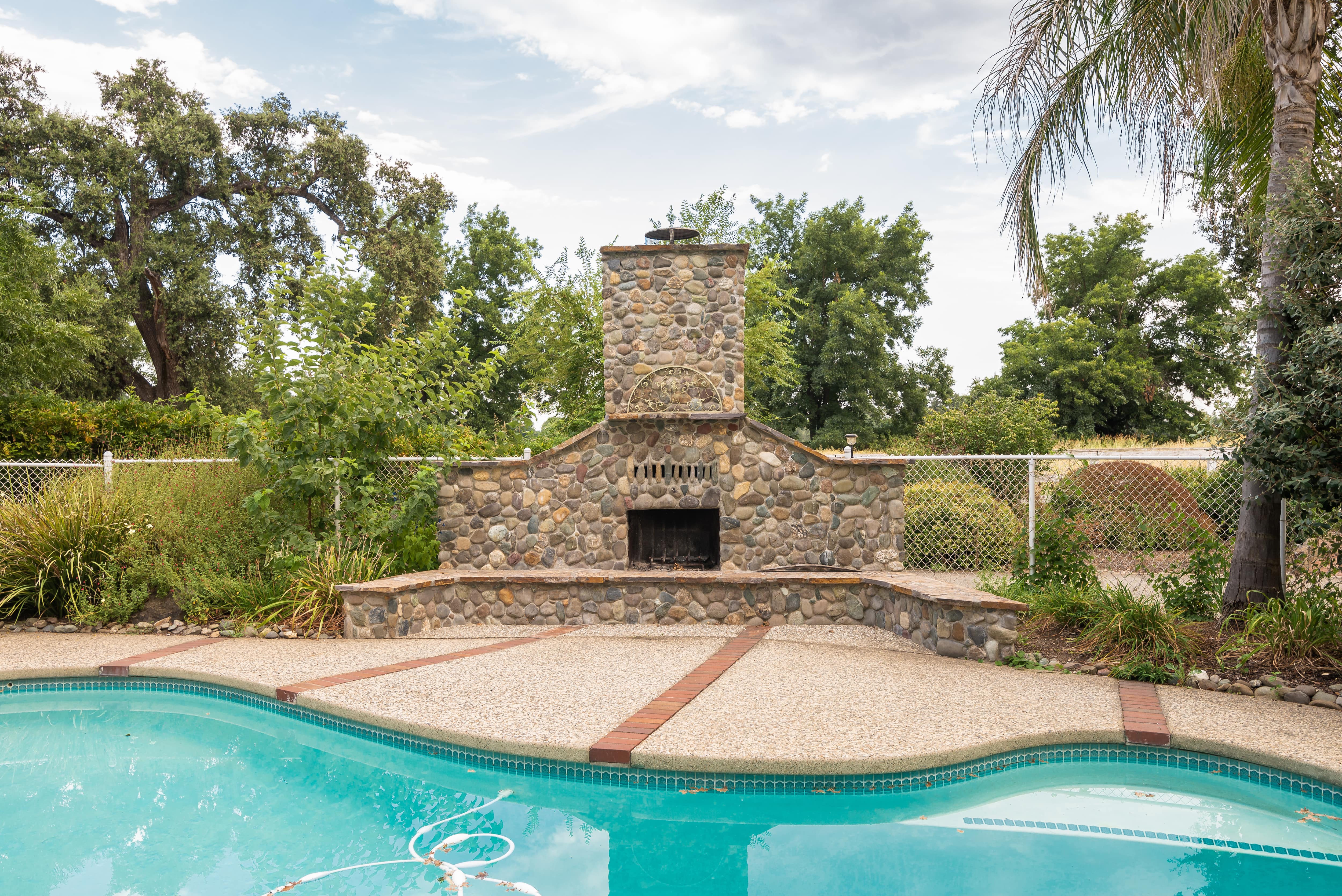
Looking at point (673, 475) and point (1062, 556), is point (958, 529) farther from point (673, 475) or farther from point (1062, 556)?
point (673, 475)

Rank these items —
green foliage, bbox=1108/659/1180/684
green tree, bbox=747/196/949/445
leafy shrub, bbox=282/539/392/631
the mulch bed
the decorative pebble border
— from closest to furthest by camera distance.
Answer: the decorative pebble border
the mulch bed
green foliage, bbox=1108/659/1180/684
leafy shrub, bbox=282/539/392/631
green tree, bbox=747/196/949/445

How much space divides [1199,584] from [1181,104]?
4125 millimetres

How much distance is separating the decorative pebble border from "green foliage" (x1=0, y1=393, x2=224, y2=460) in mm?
9965

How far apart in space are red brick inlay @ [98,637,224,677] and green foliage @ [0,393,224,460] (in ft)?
13.1

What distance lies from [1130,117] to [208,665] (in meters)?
8.92

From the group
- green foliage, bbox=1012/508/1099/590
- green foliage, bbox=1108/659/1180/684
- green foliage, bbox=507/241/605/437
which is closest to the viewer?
green foliage, bbox=1108/659/1180/684

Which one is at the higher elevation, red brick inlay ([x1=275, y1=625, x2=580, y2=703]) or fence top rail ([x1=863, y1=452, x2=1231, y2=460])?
fence top rail ([x1=863, y1=452, x2=1231, y2=460])

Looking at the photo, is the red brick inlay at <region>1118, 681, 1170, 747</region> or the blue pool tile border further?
the red brick inlay at <region>1118, 681, 1170, 747</region>

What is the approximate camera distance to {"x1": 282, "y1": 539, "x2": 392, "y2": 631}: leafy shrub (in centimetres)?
716

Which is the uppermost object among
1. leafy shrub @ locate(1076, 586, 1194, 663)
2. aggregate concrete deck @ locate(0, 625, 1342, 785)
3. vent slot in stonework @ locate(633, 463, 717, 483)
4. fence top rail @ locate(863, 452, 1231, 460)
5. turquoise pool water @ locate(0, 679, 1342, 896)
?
fence top rail @ locate(863, 452, 1231, 460)

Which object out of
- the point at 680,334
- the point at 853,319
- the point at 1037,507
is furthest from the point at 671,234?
the point at 853,319

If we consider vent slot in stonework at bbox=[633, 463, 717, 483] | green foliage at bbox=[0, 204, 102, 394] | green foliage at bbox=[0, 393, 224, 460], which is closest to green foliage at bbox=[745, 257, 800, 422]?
vent slot in stonework at bbox=[633, 463, 717, 483]

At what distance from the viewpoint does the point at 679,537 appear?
8.88 metres

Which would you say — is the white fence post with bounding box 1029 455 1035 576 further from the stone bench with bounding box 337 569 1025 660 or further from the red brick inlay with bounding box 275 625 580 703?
the red brick inlay with bounding box 275 625 580 703
